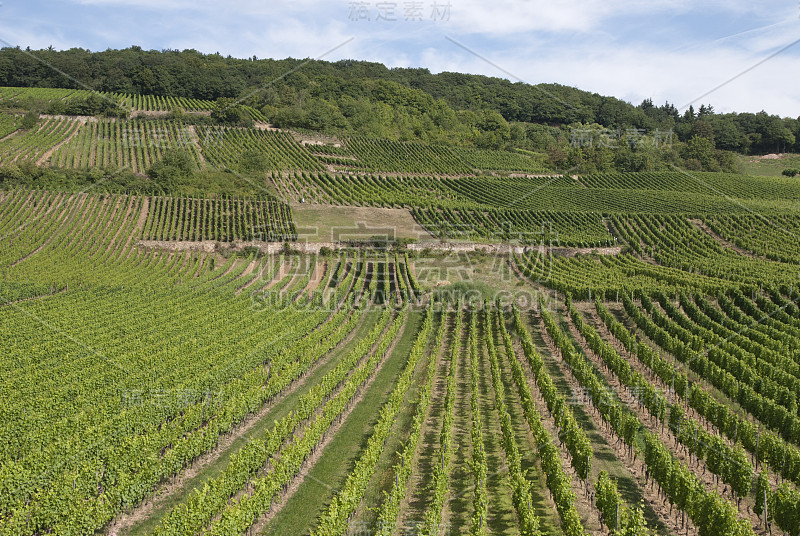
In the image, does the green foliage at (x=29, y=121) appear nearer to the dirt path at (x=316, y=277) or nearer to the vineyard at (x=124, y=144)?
the vineyard at (x=124, y=144)

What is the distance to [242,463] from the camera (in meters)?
21.7

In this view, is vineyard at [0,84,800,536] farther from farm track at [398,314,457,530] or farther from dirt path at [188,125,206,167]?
dirt path at [188,125,206,167]

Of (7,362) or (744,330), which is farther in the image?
(744,330)

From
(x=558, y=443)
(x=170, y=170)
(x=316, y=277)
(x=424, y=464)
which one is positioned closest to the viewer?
(x=424, y=464)

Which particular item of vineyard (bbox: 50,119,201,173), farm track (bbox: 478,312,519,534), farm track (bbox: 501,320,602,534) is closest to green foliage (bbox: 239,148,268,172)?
vineyard (bbox: 50,119,201,173)

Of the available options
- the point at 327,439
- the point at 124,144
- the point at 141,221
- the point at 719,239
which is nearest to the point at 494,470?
the point at 327,439

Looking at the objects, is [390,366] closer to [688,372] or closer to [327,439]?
[327,439]

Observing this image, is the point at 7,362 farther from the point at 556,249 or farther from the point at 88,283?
the point at 556,249

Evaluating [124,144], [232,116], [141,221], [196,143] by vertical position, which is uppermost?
[232,116]

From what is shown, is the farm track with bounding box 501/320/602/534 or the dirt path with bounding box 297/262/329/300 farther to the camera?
the dirt path with bounding box 297/262/329/300

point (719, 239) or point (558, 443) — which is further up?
point (719, 239)

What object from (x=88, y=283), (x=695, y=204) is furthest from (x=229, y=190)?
(x=695, y=204)

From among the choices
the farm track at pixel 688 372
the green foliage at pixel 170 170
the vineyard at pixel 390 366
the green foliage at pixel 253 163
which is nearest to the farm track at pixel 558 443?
the vineyard at pixel 390 366

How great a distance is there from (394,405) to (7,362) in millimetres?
20790
